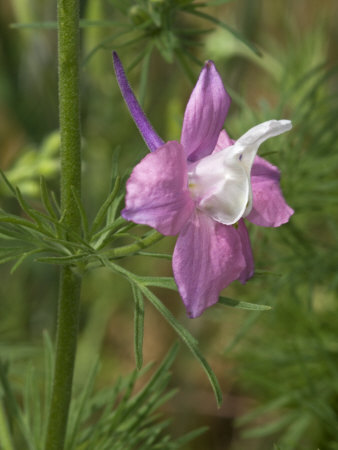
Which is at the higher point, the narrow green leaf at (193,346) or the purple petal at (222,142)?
the purple petal at (222,142)

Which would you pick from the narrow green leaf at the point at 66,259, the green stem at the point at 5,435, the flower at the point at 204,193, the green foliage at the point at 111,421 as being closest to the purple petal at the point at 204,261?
the flower at the point at 204,193

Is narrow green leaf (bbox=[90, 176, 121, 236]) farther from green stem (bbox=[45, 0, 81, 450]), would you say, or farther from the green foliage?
the green foliage

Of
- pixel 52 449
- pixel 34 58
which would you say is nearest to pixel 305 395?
pixel 52 449

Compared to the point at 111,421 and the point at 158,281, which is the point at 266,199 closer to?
the point at 158,281

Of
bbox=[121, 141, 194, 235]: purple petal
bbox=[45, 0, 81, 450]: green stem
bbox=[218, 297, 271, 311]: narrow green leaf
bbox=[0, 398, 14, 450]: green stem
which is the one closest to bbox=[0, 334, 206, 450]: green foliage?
bbox=[0, 398, 14, 450]: green stem

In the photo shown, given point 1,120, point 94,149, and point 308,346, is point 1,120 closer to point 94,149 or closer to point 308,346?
point 94,149

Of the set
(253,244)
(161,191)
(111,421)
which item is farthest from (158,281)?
(253,244)

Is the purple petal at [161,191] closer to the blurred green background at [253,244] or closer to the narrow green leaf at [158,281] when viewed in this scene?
the narrow green leaf at [158,281]
